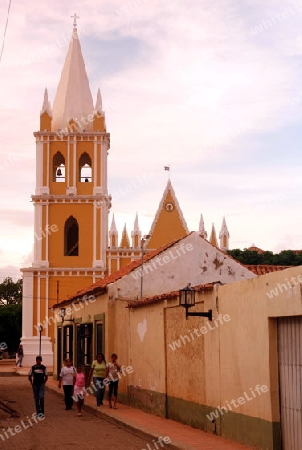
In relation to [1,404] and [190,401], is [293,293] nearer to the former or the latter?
[190,401]

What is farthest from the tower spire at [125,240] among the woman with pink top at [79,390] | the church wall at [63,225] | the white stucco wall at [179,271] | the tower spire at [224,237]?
the woman with pink top at [79,390]

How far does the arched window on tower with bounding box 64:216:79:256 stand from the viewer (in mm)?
49000

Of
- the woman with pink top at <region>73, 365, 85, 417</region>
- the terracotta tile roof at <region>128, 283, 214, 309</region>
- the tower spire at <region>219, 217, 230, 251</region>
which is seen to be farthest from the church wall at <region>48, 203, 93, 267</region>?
the woman with pink top at <region>73, 365, 85, 417</region>

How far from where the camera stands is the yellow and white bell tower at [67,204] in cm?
4731

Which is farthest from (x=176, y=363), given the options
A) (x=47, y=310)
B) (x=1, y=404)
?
(x=47, y=310)

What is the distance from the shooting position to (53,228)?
48.6 m

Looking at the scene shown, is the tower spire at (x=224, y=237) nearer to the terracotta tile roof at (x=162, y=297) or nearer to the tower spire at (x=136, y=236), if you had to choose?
the tower spire at (x=136, y=236)

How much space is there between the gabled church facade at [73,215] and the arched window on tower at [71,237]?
59 mm

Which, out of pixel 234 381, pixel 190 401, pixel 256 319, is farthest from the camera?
pixel 190 401

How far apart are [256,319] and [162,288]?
10.2 metres

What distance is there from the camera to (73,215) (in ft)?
159

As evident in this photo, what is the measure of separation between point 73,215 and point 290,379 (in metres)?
38.2

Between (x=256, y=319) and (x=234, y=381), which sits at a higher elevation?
(x=256, y=319)

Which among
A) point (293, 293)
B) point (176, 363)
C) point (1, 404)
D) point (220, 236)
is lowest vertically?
point (1, 404)
